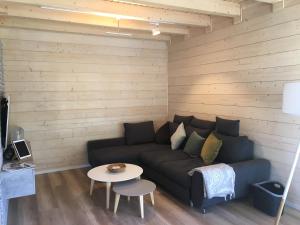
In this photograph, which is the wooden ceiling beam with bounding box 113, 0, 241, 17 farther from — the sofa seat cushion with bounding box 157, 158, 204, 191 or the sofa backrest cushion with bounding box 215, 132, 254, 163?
the sofa seat cushion with bounding box 157, 158, 204, 191

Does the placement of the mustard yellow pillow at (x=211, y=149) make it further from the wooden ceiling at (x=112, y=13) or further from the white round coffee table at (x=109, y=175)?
the wooden ceiling at (x=112, y=13)

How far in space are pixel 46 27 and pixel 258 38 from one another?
3239mm

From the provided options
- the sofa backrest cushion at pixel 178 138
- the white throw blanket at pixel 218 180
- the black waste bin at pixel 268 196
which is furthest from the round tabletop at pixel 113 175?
the black waste bin at pixel 268 196

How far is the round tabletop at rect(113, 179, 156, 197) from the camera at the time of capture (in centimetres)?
292

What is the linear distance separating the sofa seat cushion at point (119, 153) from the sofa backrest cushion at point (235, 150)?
1.19 m

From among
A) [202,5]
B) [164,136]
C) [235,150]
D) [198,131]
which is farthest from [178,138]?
[202,5]

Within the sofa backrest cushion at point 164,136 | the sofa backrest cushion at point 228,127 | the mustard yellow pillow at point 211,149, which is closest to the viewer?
the mustard yellow pillow at point 211,149

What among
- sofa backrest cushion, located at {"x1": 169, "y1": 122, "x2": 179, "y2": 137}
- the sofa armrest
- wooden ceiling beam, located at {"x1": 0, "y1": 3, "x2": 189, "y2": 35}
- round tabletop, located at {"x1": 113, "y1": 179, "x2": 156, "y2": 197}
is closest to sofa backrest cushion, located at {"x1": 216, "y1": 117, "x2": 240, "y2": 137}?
the sofa armrest

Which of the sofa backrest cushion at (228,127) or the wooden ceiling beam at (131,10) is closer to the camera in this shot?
the wooden ceiling beam at (131,10)

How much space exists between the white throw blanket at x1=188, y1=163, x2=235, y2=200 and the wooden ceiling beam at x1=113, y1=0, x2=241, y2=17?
76.7 inches

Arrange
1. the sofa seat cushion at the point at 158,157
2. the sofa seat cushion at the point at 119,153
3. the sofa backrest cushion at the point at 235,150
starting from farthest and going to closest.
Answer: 1. the sofa seat cushion at the point at 119,153
2. the sofa seat cushion at the point at 158,157
3. the sofa backrest cushion at the point at 235,150

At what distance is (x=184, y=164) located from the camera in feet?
11.4

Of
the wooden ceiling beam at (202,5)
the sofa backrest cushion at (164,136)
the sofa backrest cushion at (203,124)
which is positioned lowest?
the sofa backrest cushion at (164,136)

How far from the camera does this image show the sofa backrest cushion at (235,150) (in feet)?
10.9
